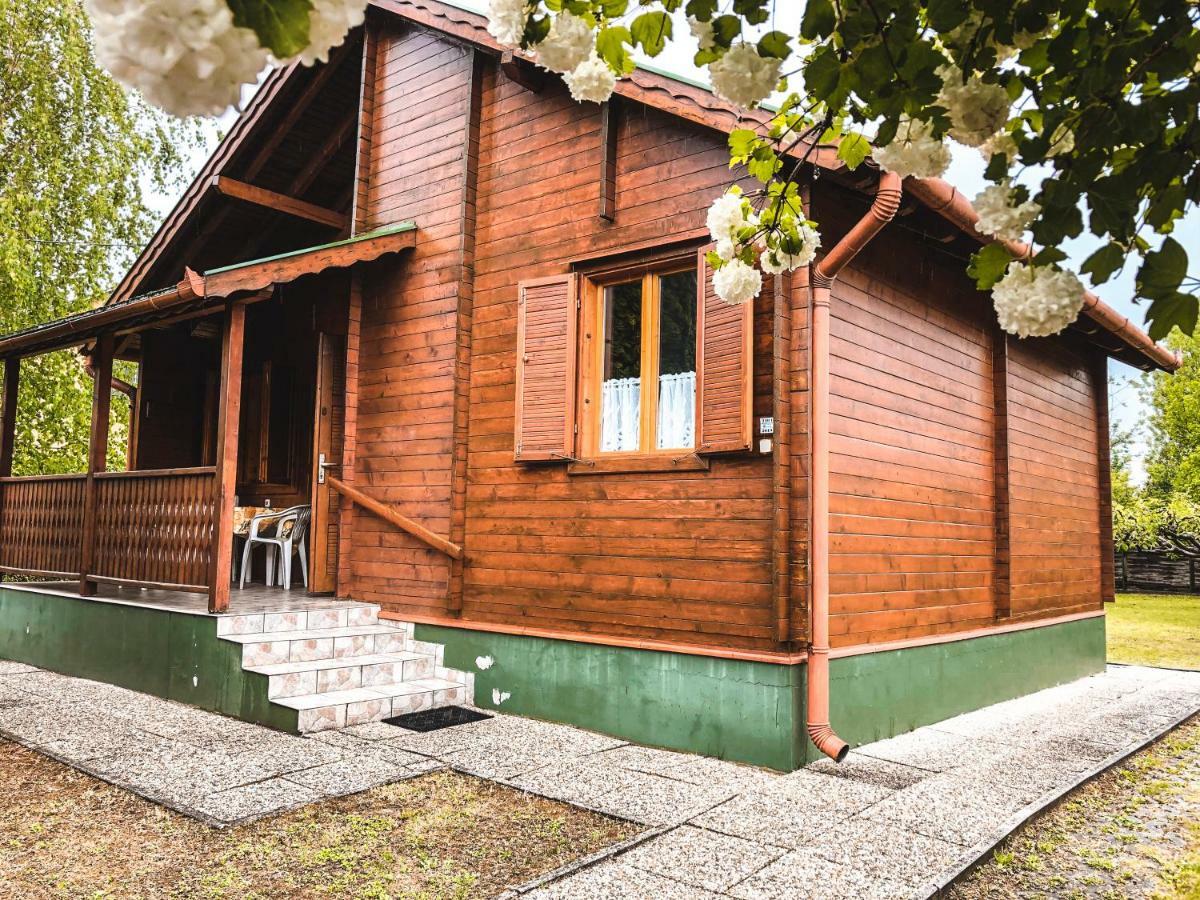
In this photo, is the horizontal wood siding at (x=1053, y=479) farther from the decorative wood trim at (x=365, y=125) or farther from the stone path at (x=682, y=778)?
the decorative wood trim at (x=365, y=125)

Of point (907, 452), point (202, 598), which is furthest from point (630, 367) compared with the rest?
point (202, 598)

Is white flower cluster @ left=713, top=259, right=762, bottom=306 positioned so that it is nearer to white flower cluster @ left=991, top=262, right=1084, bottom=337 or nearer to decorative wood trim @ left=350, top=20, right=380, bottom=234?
white flower cluster @ left=991, top=262, right=1084, bottom=337

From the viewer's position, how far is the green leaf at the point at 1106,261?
1.45 m

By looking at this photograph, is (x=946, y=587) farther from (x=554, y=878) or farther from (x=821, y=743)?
(x=554, y=878)

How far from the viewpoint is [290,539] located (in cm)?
815

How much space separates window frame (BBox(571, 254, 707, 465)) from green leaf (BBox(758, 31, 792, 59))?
3508 millimetres

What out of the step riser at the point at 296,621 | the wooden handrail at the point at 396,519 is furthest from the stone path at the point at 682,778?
the wooden handrail at the point at 396,519

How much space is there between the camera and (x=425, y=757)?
4.88m

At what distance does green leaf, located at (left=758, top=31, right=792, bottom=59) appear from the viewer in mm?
1829

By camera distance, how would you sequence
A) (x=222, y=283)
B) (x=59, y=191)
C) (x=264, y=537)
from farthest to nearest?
(x=59, y=191) < (x=264, y=537) < (x=222, y=283)

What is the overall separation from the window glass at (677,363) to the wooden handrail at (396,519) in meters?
1.78

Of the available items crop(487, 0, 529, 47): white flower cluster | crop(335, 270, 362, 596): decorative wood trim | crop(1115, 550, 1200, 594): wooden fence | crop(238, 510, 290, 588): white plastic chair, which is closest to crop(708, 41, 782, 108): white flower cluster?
crop(487, 0, 529, 47): white flower cluster

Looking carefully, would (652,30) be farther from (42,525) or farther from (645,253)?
(42,525)

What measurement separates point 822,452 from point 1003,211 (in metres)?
3.48
